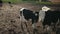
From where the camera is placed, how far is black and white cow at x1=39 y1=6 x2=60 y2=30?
49.7 inches

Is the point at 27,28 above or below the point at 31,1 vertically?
below

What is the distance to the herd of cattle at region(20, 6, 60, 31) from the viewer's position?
1.26 metres

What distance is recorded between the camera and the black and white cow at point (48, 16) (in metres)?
1.26

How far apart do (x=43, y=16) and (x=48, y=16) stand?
57 mm

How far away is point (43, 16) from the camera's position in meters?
1.27

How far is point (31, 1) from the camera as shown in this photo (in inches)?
49.9

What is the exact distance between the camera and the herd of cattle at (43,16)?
1263mm

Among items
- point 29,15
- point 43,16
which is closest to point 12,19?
point 29,15

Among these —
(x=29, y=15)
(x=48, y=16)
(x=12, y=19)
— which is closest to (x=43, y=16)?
(x=48, y=16)

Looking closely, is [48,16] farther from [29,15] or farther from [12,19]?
[12,19]

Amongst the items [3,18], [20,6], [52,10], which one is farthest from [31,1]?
[3,18]

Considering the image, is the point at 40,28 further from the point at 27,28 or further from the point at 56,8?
the point at 56,8

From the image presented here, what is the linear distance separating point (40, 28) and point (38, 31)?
48 millimetres

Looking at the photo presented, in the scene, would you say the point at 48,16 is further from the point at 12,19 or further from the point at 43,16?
the point at 12,19
